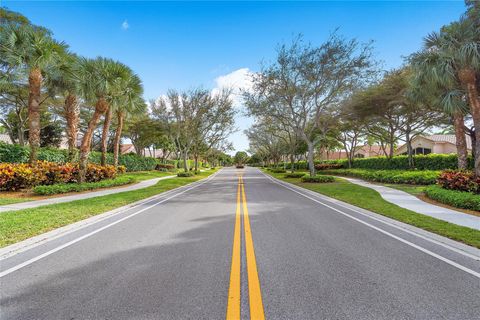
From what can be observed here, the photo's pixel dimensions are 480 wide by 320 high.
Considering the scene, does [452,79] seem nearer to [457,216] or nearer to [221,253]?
[457,216]

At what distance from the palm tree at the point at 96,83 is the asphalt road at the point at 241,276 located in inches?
425

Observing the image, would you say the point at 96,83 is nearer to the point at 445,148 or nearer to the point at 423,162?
the point at 423,162

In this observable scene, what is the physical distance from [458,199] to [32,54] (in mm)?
20840

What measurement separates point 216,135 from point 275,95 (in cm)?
1536

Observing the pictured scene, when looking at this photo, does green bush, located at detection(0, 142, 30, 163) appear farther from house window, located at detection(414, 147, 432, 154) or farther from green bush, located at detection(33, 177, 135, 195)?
house window, located at detection(414, 147, 432, 154)

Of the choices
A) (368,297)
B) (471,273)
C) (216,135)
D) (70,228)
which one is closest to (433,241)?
(471,273)

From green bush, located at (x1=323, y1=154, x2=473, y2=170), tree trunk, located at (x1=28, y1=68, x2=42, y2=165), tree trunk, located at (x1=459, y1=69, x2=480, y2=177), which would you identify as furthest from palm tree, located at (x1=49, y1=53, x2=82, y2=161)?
green bush, located at (x1=323, y1=154, x2=473, y2=170)

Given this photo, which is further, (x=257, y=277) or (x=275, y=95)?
(x=275, y=95)

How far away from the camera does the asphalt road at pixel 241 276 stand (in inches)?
99.0

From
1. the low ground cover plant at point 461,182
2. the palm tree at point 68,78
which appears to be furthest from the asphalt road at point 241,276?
the palm tree at point 68,78

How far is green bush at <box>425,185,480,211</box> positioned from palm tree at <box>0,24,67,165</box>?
2021 centimetres

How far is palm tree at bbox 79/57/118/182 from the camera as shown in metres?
13.7

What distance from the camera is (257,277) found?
10.6 ft

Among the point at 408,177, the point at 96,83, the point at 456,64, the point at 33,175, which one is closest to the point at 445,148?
the point at 408,177
